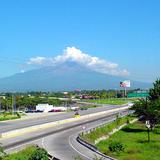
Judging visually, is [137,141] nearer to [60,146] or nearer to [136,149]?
[136,149]

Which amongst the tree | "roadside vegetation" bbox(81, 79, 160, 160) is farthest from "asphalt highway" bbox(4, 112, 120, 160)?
the tree

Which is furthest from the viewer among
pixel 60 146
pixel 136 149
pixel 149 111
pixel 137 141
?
pixel 149 111

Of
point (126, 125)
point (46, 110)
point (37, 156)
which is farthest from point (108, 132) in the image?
point (46, 110)

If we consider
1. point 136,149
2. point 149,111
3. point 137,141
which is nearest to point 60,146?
point 136,149

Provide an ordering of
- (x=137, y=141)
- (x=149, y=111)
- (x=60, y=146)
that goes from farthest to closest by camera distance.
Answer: (x=149, y=111) → (x=137, y=141) → (x=60, y=146)

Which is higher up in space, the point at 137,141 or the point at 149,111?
the point at 149,111

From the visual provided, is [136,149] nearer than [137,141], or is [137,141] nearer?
[136,149]

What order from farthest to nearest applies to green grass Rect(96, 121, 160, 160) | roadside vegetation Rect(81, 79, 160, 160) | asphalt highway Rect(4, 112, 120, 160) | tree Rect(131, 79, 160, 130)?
tree Rect(131, 79, 160, 130), roadside vegetation Rect(81, 79, 160, 160), green grass Rect(96, 121, 160, 160), asphalt highway Rect(4, 112, 120, 160)

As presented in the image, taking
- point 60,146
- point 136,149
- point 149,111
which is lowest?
Answer: point 136,149

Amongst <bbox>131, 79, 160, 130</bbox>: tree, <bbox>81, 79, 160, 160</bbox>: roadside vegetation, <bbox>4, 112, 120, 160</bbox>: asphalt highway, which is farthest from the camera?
<bbox>131, 79, 160, 130</bbox>: tree

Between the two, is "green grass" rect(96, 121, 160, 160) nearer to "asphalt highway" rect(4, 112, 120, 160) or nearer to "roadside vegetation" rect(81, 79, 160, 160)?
"roadside vegetation" rect(81, 79, 160, 160)

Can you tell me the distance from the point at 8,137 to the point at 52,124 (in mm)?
22189

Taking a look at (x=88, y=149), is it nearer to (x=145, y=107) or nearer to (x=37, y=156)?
(x=37, y=156)

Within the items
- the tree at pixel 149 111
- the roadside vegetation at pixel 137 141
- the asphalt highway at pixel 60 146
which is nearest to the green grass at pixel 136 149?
the roadside vegetation at pixel 137 141
